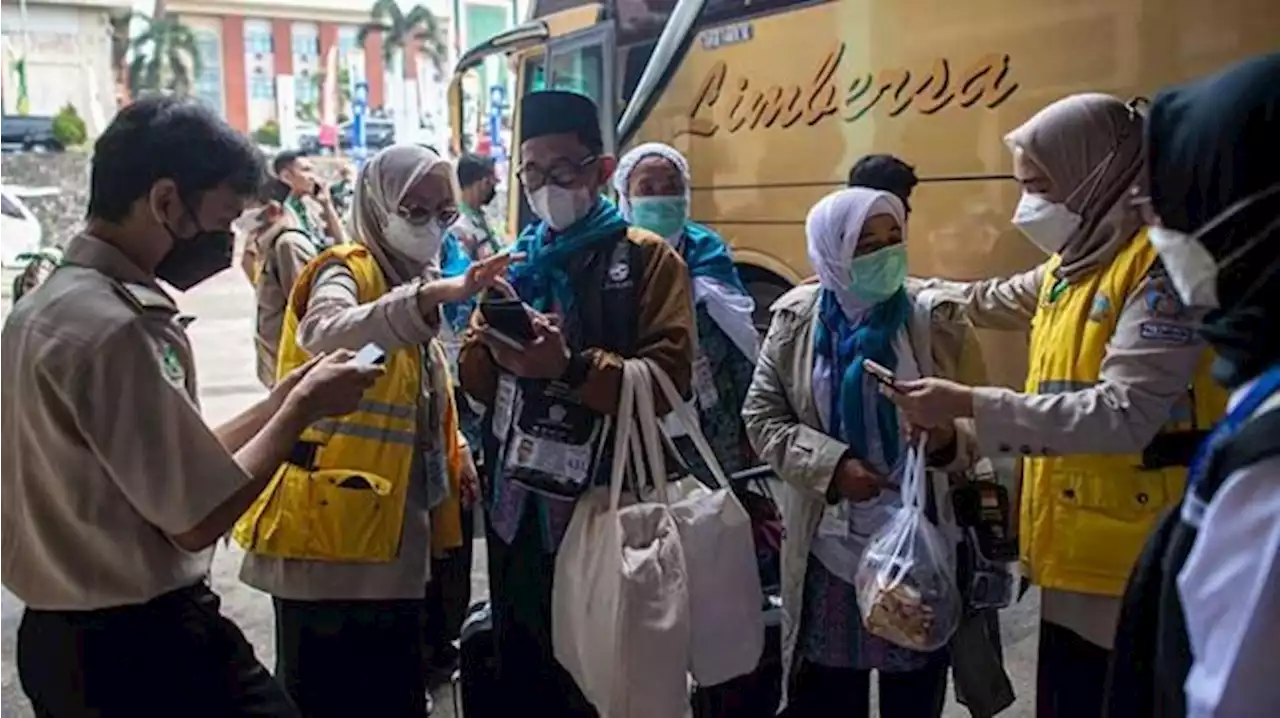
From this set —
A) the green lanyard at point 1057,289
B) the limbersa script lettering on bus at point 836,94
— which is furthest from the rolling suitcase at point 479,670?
the limbersa script lettering on bus at point 836,94

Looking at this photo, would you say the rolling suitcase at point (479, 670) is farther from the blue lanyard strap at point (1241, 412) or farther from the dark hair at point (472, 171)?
the dark hair at point (472, 171)

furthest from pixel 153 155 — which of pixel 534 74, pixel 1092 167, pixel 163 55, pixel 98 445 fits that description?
pixel 163 55

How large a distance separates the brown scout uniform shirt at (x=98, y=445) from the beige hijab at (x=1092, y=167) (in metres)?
1.59

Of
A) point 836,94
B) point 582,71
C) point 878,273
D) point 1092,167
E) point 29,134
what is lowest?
point 878,273

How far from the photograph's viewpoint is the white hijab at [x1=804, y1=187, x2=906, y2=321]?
252 centimetres

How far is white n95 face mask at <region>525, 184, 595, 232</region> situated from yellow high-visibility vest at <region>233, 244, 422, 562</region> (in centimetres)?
44

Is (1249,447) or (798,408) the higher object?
(1249,447)

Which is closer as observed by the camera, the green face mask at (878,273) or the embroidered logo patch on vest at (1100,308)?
the embroidered logo patch on vest at (1100,308)

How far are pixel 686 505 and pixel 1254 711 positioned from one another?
1.52 m

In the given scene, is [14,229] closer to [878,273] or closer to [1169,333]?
[878,273]

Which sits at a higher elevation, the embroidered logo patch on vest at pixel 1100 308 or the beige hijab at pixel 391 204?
the beige hijab at pixel 391 204

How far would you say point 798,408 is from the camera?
8.56 ft

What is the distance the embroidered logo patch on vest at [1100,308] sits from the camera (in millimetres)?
2121

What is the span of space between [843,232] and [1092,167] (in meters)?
0.52
